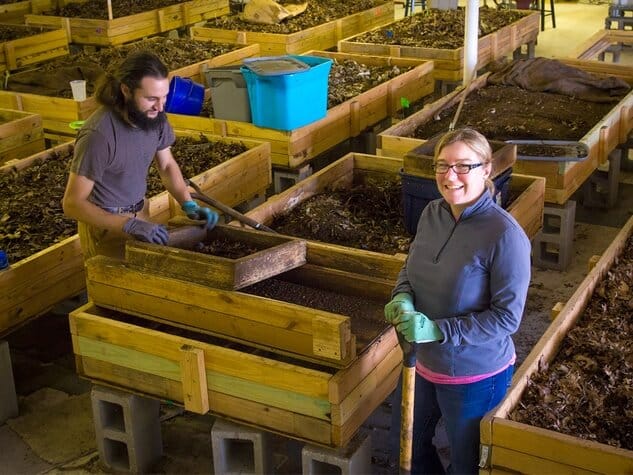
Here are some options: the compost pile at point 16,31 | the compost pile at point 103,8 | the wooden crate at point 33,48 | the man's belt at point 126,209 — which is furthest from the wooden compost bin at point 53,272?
the compost pile at point 103,8

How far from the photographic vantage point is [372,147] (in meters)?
7.73

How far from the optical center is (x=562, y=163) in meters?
5.95

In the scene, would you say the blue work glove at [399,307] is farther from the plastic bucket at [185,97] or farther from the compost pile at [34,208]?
the plastic bucket at [185,97]

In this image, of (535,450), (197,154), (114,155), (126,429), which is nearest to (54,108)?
(197,154)

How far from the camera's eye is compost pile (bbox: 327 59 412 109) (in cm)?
780

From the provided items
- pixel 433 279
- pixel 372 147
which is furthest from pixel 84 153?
pixel 372 147

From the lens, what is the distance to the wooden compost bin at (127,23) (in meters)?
10.6

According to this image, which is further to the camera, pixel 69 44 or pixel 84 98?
pixel 69 44

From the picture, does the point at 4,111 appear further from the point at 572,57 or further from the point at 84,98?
the point at 572,57

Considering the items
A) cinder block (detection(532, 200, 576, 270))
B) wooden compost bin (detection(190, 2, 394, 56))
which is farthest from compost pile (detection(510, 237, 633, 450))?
wooden compost bin (detection(190, 2, 394, 56))

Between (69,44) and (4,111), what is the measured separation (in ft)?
13.6

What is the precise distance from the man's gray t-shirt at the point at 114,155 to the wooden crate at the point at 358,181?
4.18 ft

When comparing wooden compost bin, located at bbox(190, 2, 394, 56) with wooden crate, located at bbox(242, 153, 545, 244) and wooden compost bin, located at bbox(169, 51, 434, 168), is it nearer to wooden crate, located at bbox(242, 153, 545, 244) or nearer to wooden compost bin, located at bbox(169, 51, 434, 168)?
wooden compost bin, located at bbox(169, 51, 434, 168)

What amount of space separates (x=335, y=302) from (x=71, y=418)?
5.07 feet
